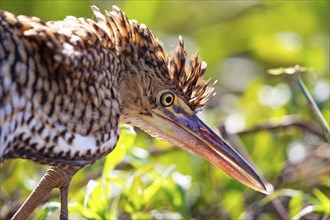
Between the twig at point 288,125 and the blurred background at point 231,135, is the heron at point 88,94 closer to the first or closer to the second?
the blurred background at point 231,135

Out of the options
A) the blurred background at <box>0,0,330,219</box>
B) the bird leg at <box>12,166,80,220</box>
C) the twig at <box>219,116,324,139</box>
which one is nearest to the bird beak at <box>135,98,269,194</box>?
the blurred background at <box>0,0,330,219</box>

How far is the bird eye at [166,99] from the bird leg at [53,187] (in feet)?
1.45

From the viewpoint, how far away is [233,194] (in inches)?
204

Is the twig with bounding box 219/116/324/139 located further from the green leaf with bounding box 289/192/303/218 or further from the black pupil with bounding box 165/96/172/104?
the black pupil with bounding box 165/96/172/104

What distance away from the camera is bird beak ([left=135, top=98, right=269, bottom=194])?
13.4 feet

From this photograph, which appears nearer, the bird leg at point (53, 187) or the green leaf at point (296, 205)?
the bird leg at point (53, 187)

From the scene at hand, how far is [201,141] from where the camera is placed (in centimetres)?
414

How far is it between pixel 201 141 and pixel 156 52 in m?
0.39

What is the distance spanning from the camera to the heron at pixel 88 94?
3334 mm

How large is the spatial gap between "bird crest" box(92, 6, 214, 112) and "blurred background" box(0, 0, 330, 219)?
32 cm

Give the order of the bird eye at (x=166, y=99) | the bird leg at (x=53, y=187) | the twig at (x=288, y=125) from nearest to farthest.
→ 1. the bird leg at (x=53, y=187)
2. the bird eye at (x=166, y=99)
3. the twig at (x=288, y=125)

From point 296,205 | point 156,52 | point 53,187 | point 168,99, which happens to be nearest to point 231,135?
point 296,205

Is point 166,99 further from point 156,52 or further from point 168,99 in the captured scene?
point 156,52

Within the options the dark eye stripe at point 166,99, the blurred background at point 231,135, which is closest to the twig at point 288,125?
the blurred background at point 231,135
